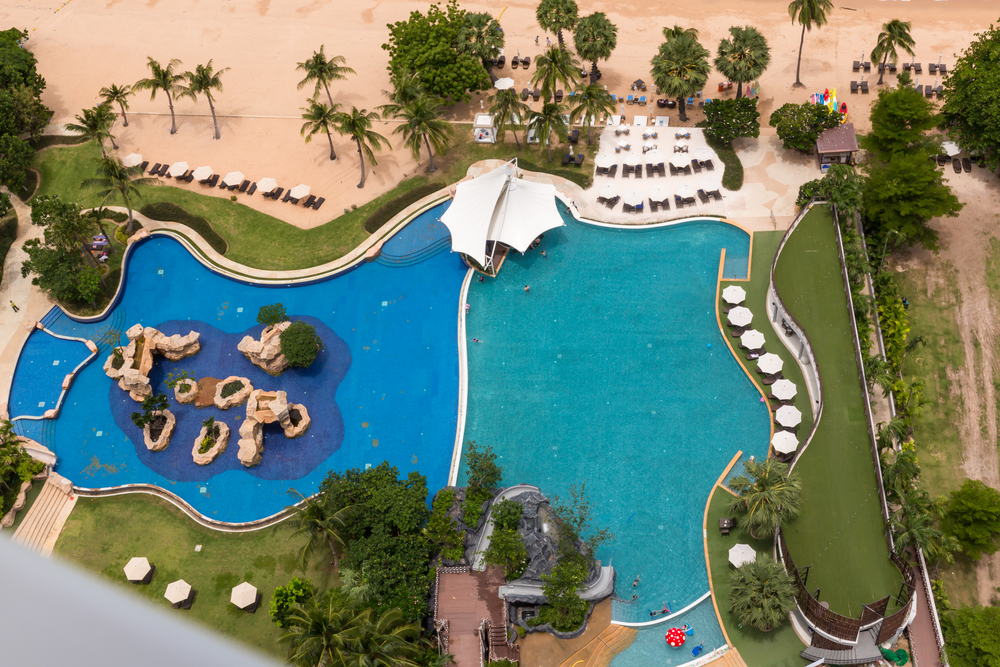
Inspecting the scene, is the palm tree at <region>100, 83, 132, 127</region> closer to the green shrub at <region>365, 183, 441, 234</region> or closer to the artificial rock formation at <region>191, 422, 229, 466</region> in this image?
the green shrub at <region>365, 183, 441, 234</region>

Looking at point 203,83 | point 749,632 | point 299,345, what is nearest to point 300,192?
point 203,83

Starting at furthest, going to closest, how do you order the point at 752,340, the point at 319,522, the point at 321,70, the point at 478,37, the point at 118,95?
the point at 118,95
the point at 321,70
the point at 478,37
the point at 752,340
the point at 319,522

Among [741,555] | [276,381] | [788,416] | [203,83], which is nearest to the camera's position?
[741,555]

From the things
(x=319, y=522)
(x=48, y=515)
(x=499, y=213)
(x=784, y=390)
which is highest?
(x=499, y=213)

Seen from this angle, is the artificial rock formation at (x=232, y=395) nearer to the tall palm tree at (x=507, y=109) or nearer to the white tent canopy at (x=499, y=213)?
the white tent canopy at (x=499, y=213)

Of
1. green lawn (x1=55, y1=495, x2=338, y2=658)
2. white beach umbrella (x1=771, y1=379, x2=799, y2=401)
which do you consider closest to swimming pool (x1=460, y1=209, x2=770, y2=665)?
white beach umbrella (x1=771, y1=379, x2=799, y2=401)

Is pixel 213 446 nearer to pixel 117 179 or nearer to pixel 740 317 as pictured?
pixel 117 179
